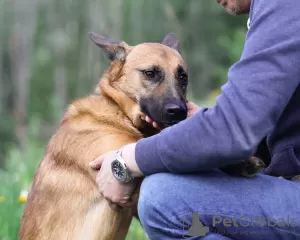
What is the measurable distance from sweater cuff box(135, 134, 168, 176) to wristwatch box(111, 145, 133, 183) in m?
0.08

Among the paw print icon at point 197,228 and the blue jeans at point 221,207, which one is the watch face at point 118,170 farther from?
the paw print icon at point 197,228

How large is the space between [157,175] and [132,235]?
5.81 ft

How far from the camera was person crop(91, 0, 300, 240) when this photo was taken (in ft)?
7.97

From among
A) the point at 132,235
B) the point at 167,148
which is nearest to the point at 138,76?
the point at 132,235

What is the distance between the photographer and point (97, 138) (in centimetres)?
339

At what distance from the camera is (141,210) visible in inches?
107

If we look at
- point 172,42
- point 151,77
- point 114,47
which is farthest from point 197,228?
point 172,42

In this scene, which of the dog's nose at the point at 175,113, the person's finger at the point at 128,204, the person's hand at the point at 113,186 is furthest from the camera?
the dog's nose at the point at 175,113

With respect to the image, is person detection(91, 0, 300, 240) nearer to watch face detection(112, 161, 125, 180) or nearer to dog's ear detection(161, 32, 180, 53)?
watch face detection(112, 161, 125, 180)

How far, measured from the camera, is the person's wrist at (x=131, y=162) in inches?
108

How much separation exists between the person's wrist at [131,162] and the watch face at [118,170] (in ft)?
0.12

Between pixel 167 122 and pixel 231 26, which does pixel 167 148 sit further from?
pixel 231 26

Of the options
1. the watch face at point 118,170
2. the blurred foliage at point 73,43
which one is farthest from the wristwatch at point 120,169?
the blurred foliage at point 73,43

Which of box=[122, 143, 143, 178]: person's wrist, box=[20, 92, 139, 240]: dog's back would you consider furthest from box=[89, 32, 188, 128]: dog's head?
box=[122, 143, 143, 178]: person's wrist
